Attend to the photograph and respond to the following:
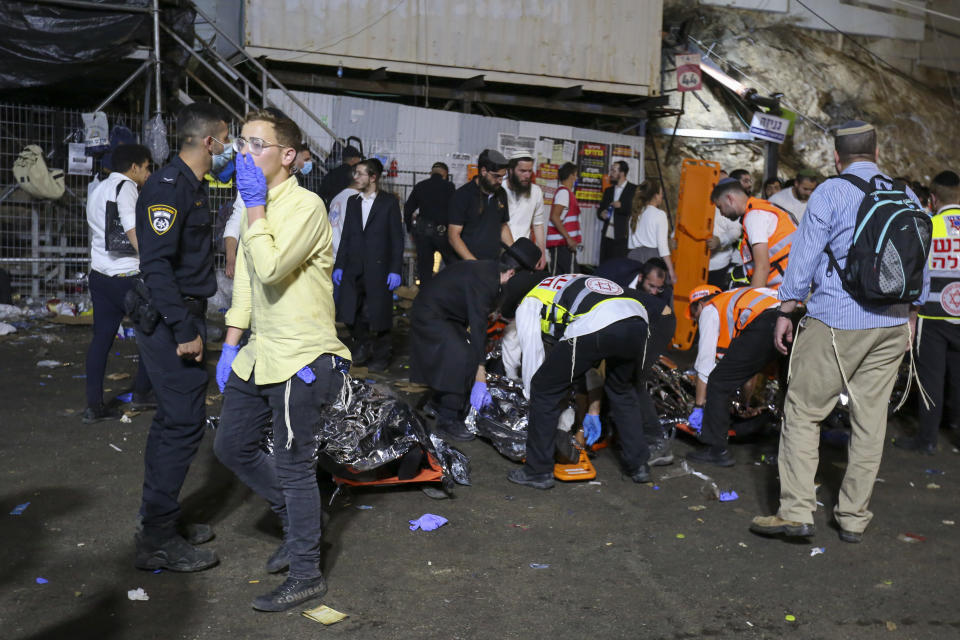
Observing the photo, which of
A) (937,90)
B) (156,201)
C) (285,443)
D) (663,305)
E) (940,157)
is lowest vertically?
(285,443)

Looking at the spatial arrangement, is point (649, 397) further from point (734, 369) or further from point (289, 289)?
point (289, 289)

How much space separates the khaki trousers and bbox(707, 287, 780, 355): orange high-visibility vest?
39.8 inches

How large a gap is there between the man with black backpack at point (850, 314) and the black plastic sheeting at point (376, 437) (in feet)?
6.10

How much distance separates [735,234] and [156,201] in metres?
7.20

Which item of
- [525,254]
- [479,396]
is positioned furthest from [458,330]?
[525,254]

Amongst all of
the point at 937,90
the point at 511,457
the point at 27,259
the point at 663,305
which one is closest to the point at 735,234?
the point at 663,305

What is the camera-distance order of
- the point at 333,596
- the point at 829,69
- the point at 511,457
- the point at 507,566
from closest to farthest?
the point at 333,596 → the point at 507,566 → the point at 511,457 → the point at 829,69

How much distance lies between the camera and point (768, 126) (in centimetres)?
1464

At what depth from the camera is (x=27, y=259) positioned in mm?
10234

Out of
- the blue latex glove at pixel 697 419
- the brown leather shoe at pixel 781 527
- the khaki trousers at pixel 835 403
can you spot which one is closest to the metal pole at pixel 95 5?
the blue latex glove at pixel 697 419

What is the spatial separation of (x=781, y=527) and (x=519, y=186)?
177 inches

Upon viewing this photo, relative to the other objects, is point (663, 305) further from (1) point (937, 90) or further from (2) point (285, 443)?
(1) point (937, 90)

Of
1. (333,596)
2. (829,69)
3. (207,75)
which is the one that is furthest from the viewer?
(829,69)

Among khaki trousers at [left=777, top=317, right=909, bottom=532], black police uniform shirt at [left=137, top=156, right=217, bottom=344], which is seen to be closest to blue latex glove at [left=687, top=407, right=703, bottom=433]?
khaki trousers at [left=777, top=317, right=909, bottom=532]
